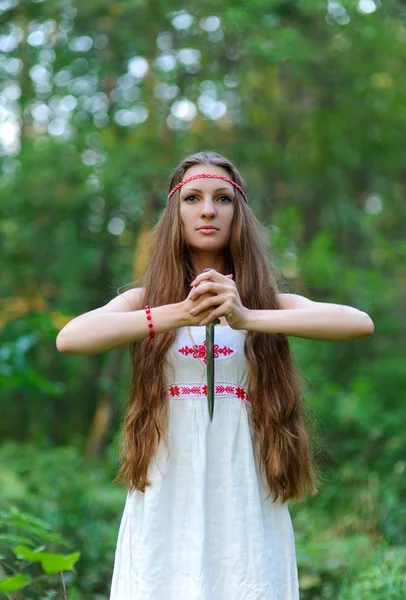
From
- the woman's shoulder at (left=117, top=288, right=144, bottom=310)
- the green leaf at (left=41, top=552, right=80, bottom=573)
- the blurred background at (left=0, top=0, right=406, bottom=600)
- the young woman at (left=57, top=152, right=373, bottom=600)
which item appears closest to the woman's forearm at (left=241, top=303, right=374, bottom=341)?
the young woman at (left=57, top=152, right=373, bottom=600)

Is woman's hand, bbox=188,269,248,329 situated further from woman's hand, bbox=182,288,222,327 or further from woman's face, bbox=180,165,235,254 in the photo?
woman's face, bbox=180,165,235,254

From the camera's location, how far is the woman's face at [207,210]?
9.46 feet

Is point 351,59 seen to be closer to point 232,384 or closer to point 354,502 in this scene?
point 354,502

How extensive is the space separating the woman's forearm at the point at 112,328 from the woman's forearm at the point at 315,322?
0.22 m

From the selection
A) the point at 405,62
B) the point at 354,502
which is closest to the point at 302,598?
the point at 354,502

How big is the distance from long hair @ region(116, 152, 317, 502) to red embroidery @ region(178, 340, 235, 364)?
0.05m

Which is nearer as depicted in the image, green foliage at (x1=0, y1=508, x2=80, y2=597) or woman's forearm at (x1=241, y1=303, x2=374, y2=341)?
green foliage at (x1=0, y1=508, x2=80, y2=597)

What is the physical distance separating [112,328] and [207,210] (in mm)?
517

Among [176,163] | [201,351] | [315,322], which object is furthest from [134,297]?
[176,163]

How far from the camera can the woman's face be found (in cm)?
288

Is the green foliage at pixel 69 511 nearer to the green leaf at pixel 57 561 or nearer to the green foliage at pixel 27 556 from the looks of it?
the green foliage at pixel 27 556

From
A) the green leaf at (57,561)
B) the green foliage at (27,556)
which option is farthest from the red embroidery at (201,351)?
the green leaf at (57,561)

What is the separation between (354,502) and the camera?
23.1 feet

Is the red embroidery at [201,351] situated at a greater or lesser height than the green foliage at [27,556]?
greater
